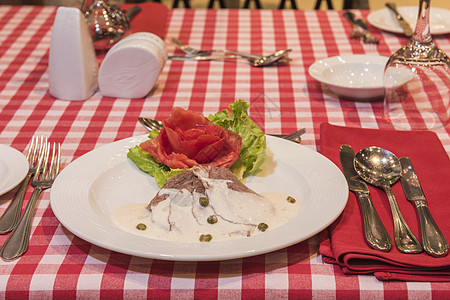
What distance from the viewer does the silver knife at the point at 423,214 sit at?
0.81 metres

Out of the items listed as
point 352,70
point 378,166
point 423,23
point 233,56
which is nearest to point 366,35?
point 352,70

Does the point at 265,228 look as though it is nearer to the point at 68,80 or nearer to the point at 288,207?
the point at 288,207

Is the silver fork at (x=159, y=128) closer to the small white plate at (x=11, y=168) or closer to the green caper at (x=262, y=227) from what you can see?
the small white plate at (x=11, y=168)

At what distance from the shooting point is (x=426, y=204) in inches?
36.9

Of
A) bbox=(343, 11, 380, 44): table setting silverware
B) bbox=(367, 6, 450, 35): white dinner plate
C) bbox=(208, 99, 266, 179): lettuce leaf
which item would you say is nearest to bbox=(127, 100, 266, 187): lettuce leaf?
bbox=(208, 99, 266, 179): lettuce leaf

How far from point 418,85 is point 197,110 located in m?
0.57

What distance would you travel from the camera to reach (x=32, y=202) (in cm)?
97

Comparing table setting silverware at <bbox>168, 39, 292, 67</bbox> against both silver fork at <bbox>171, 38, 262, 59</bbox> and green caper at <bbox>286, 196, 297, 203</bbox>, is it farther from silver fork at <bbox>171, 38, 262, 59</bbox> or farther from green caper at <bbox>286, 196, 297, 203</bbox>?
green caper at <bbox>286, 196, 297, 203</bbox>

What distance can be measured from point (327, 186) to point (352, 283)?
21 cm

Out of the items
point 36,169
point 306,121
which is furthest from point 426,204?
point 36,169

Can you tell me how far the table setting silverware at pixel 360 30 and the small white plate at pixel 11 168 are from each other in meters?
1.24

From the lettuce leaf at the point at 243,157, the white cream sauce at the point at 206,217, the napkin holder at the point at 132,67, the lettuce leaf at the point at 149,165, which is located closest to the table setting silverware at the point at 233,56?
the napkin holder at the point at 132,67

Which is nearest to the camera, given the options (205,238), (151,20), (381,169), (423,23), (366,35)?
(205,238)

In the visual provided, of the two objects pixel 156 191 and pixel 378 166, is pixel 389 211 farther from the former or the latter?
pixel 156 191
